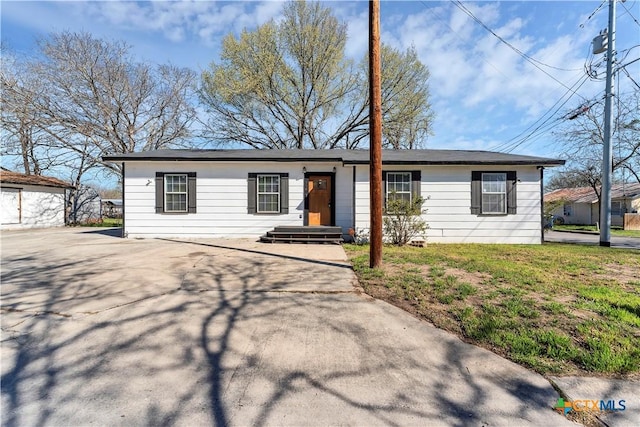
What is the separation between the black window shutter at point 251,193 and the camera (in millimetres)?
9977

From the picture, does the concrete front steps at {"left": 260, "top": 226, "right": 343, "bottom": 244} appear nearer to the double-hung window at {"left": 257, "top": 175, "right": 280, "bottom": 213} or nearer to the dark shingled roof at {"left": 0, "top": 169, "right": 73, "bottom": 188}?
the double-hung window at {"left": 257, "top": 175, "right": 280, "bottom": 213}

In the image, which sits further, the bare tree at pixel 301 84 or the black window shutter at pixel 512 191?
the bare tree at pixel 301 84

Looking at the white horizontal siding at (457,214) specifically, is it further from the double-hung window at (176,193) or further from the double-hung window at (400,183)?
the double-hung window at (176,193)

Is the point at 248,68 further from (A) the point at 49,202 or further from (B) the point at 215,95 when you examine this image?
(A) the point at 49,202

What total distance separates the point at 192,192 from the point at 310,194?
4.22 meters

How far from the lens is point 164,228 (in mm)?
10016

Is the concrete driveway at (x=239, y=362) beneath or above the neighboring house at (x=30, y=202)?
beneath

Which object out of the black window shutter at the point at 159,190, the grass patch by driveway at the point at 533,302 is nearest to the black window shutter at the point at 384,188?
the grass patch by driveway at the point at 533,302

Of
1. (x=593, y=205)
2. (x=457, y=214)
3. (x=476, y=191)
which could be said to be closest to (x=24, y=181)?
(x=457, y=214)

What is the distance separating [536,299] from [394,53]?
16.7 m

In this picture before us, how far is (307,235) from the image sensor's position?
9.12m

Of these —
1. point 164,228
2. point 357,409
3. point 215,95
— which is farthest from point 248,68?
point 357,409

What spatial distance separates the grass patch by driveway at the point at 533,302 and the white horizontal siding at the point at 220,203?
3953mm

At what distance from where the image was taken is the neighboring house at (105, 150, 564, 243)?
964cm
